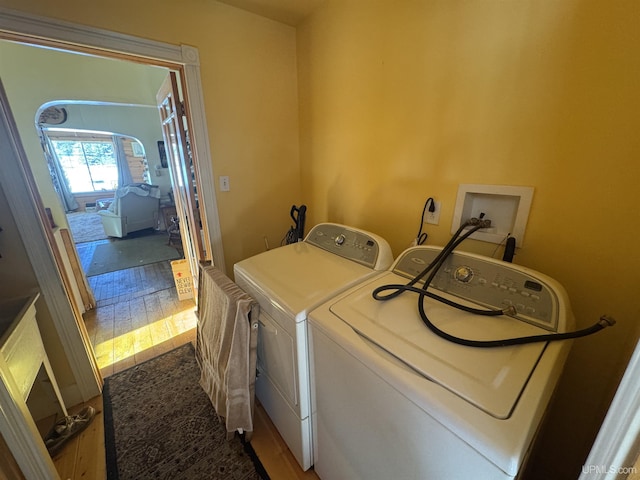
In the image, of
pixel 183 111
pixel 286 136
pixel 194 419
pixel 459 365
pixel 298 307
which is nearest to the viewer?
pixel 459 365

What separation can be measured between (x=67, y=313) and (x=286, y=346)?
1.38 meters

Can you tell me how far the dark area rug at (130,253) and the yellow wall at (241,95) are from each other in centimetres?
255

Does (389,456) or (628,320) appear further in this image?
(628,320)

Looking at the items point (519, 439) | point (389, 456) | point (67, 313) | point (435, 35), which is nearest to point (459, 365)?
point (519, 439)

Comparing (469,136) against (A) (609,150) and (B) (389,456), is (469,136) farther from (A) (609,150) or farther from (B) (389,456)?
(B) (389,456)

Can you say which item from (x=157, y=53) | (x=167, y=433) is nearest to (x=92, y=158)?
(x=157, y=53)

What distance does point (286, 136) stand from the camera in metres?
2.00

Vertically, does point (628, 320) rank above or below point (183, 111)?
below

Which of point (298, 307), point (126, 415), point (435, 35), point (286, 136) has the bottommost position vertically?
point (126, 415)

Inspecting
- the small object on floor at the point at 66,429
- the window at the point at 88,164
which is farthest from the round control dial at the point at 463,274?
the window at the point at 88,164

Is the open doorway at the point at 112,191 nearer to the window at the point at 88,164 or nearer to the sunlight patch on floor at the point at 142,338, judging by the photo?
the window at the point at 88,164

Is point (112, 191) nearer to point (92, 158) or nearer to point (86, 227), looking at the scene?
point (92, 158)

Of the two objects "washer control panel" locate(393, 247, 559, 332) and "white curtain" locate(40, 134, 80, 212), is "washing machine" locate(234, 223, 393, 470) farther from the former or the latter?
"white curtain" locate(40, 134, 80, 212)

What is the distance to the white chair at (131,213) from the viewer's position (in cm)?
479
